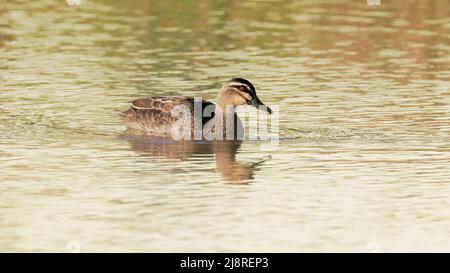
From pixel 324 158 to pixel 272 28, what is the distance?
12.3 m

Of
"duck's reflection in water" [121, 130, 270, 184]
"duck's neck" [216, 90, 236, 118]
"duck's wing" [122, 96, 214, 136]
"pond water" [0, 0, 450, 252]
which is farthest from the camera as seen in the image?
"duck's neck" [216, 90, 236, 118]

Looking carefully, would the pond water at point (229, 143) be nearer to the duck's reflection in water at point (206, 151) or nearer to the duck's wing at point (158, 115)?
the duck's reflection in water at point (206, 151)

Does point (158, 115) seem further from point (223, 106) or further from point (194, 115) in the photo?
point (223, 106)

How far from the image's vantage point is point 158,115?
21.2m

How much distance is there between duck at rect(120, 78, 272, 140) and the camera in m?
21.0

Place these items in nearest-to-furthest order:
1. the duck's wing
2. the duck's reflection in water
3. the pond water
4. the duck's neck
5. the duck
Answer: the pond water, the duck's reflection in water, the duck, the duck's wing, the duck's neck

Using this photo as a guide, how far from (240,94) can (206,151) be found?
5.48ft

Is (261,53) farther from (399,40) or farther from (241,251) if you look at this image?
(241,251)

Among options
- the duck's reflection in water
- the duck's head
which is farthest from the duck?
the duck's reflection in water

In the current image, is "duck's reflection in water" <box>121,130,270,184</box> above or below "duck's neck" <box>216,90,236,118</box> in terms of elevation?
below

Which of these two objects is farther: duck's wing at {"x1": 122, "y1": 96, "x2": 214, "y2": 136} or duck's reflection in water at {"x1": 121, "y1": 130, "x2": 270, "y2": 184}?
duck's wing at {"x1": 122, "y1": 96, "x2": 214, "y2": 136}

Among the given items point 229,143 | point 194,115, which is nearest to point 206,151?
point 229,143

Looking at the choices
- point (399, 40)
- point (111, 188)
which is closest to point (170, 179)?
point (111, 188)

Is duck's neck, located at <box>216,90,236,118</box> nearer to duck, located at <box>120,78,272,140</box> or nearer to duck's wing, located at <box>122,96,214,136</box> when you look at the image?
duck, located at <box>120,78,272,140</box>
